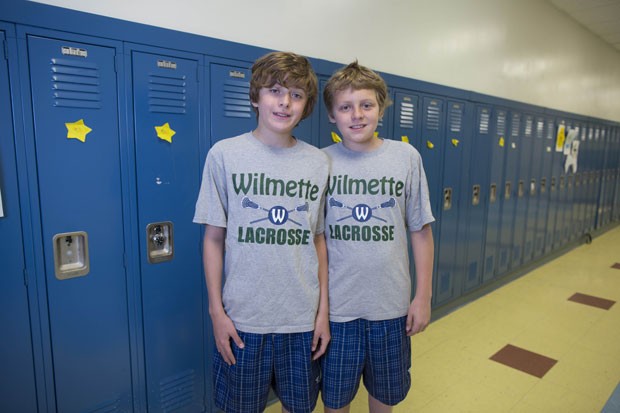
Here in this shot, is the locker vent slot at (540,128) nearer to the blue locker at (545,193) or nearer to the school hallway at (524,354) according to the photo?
the blue locker at (545,193)

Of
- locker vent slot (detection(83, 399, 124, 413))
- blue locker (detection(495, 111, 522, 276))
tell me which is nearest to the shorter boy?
locker vent slot (detection(83, 399, 124, 413))

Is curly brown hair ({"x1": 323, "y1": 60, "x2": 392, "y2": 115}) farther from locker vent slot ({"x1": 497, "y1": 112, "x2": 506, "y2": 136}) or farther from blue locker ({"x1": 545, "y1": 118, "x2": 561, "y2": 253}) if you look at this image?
blue locker ({"x1": 545, "y1": 118, "x2": 561, "y2": 253})

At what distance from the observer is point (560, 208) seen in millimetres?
5492

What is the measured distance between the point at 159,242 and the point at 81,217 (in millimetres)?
340

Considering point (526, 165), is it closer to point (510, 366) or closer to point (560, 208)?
point (560, 208)

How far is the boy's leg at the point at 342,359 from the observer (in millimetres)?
1365

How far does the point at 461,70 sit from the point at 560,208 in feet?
9.92

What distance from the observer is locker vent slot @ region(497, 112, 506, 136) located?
3.94 metres

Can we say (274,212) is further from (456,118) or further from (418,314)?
(456,118)

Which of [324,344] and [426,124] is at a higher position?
[426,124]

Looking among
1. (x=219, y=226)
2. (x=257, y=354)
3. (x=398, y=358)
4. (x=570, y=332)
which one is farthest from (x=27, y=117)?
(x=570, y=332)

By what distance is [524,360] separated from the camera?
274 centimetres

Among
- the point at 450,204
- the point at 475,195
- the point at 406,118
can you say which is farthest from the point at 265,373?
the point at 475,195

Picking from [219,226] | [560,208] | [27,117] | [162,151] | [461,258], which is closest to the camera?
[219,226]
